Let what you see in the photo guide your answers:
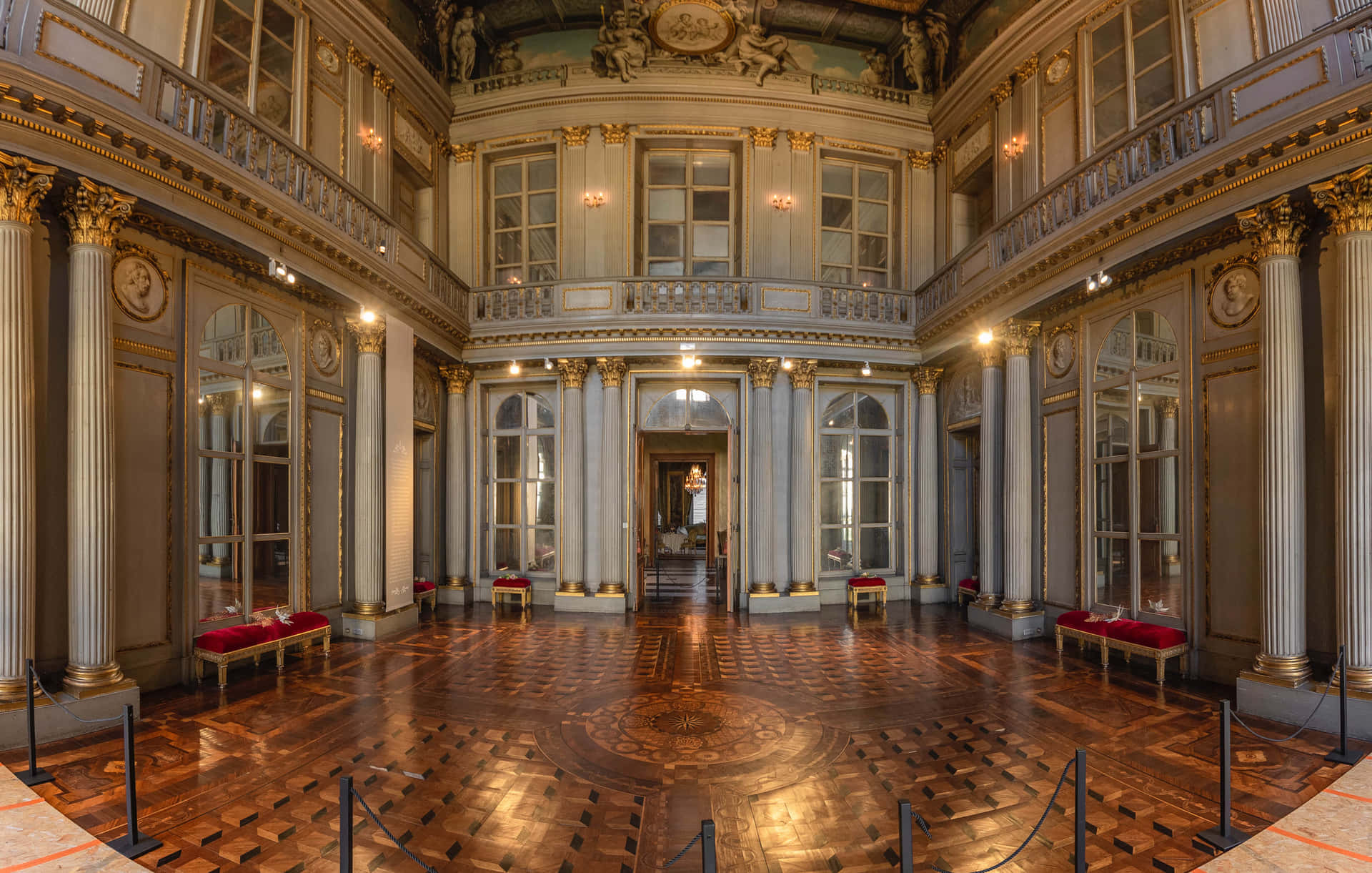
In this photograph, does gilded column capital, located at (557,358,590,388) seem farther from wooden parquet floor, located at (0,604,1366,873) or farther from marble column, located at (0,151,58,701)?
marble column, located at (0,151,58,701)

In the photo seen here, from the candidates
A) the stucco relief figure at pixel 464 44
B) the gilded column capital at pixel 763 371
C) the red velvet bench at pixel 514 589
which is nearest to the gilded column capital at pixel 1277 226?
the gilded column capital at pixel 763 371

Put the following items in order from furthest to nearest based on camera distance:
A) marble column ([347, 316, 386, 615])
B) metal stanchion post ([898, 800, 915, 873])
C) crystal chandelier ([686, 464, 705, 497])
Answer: crystal chandelier ([686, 464, 705, 497])
marble column ([347, 316, 386, 615])
metal stanchion post ([898, 800, 915, 873])

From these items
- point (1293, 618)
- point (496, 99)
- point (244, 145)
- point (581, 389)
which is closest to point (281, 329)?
point (244, 145)

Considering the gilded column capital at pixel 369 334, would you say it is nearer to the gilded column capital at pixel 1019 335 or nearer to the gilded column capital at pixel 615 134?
the gilded column capital at pixel 615 134

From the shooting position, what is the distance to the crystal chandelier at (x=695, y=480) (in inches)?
642

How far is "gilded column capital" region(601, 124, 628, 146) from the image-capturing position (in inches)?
425

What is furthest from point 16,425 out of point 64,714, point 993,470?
point 993,470

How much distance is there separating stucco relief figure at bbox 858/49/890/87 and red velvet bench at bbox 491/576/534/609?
10891 millimetres

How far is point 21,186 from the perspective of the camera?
469 centimetres

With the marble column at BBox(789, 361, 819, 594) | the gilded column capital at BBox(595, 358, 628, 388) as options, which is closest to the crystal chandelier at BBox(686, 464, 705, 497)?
the marble column at BBox(789, 361, 819, 594)

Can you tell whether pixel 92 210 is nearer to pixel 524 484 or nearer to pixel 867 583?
pixel 524 484

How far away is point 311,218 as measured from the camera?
694 cm

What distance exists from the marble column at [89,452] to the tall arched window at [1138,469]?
32.3 feet

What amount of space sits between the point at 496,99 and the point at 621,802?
1120 cm
